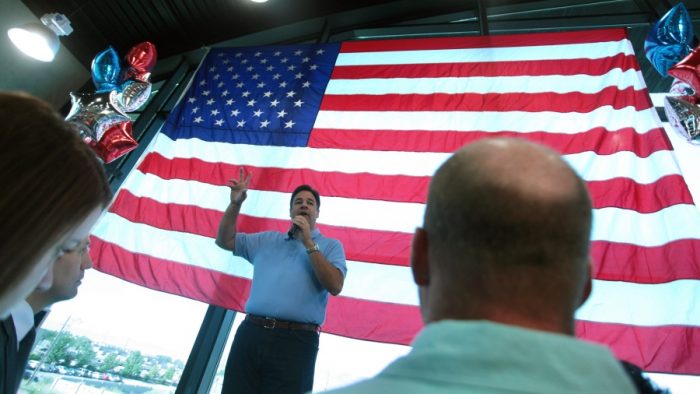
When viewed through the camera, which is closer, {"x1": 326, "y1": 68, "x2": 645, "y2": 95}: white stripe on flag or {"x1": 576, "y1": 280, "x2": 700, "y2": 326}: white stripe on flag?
{"x1": 576, "y1": 280, "x2": 700, "y2": 326}: white stripe on flag

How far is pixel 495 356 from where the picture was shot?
34 centimetres

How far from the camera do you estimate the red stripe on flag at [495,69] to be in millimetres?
2404

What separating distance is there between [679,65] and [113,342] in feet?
11.2

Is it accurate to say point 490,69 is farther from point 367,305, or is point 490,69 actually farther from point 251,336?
point 251,336

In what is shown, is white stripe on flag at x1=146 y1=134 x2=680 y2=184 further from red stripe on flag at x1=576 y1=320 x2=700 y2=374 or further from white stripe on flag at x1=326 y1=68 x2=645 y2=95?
red stripe on flag at x1=576 y1=320 x2=700 y2=374

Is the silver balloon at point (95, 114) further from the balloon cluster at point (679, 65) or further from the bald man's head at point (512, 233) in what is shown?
the balloon cluster at point (679, 65)

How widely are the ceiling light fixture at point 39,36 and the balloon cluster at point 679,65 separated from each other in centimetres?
355

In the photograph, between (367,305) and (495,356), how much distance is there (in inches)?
63.8

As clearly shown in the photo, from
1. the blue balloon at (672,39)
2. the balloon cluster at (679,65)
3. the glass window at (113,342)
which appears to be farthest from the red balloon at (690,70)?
the glass window at (113,342)

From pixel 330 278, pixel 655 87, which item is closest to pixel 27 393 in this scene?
pixel 330 278

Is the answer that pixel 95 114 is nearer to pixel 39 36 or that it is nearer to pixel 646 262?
pixel 39 36

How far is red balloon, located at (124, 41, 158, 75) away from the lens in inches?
112

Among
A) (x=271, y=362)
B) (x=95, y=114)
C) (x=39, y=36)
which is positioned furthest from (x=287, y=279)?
(x=39, y=36)

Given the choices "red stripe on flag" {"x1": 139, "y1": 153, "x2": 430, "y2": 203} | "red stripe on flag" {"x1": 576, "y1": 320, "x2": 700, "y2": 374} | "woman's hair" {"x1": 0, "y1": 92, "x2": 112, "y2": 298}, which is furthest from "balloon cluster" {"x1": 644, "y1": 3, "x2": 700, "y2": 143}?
"woman's hair" {"x1": 0, "y1": 92, "x2": 112, "y2": 298}
